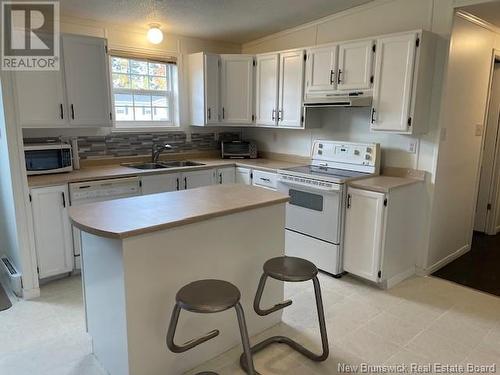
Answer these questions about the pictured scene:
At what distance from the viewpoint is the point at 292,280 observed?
1898 mm

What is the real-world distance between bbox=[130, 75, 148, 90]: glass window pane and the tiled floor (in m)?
2.28

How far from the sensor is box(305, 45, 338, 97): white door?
3.49m

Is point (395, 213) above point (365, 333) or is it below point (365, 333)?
above

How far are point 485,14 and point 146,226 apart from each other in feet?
11.0

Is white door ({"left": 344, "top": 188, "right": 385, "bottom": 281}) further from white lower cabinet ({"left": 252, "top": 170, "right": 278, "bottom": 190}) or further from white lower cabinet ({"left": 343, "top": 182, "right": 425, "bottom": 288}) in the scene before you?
white lower cabinet ({"left": 252, "top": 170, "right": 278, "bottom": 190})

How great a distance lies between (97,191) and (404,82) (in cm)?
285

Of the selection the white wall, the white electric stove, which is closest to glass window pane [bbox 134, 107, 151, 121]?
the white electric stove

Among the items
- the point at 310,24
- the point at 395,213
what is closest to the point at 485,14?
the point at 310,24

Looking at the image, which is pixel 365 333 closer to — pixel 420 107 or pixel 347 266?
pixel 347 266

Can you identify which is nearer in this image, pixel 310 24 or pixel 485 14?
pixel 485 14

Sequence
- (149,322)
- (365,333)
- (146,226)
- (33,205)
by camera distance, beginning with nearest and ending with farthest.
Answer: (146,226) < (149,322) < (365,333) < (33,205)

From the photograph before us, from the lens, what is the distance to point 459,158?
3.48 meters

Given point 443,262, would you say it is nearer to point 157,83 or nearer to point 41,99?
point 157,83

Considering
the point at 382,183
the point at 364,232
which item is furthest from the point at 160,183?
the point at 382,183
